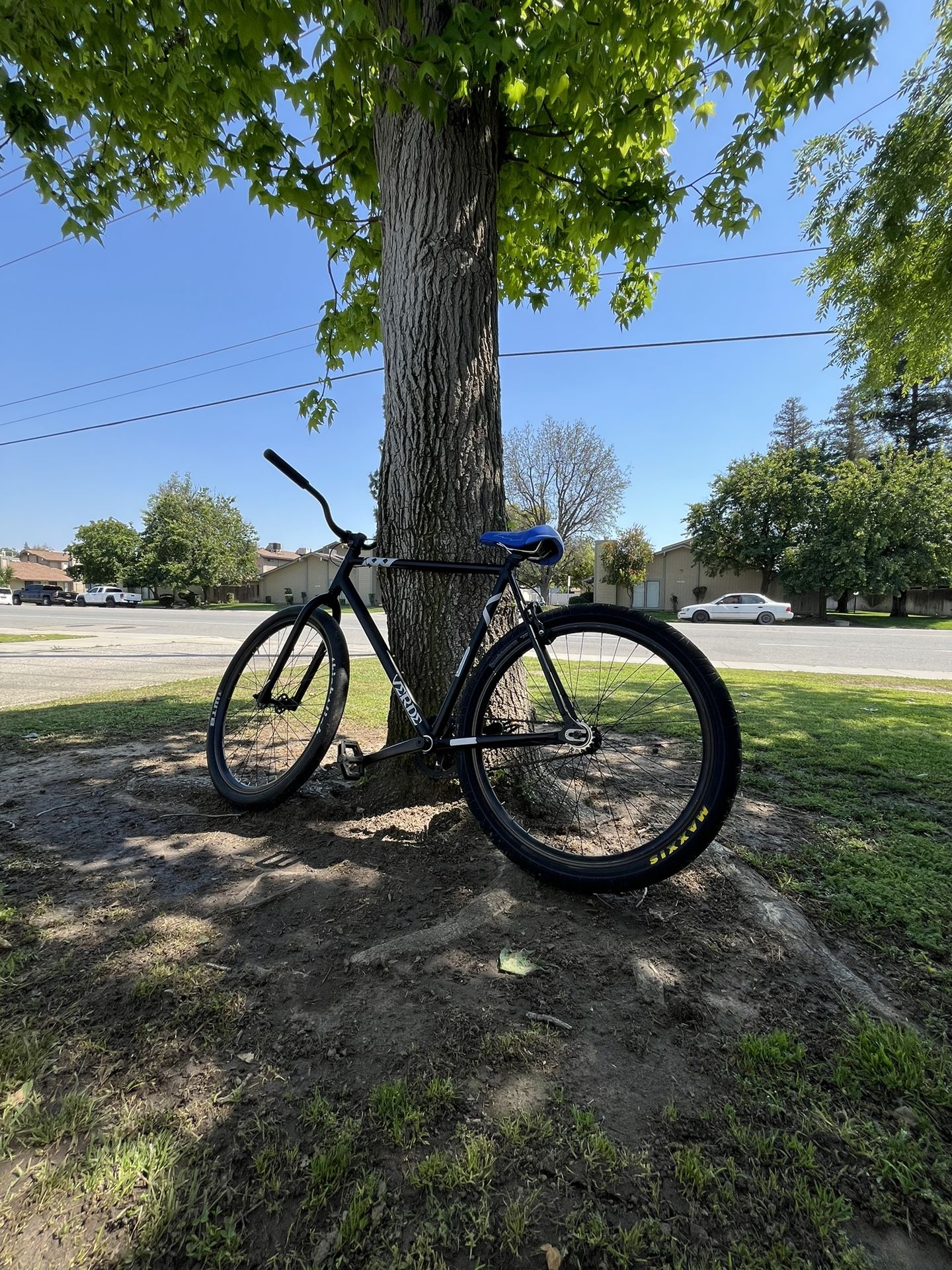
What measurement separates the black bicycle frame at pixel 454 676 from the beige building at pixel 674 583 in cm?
3160

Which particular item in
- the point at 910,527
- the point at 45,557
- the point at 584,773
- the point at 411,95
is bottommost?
the point at 584,773

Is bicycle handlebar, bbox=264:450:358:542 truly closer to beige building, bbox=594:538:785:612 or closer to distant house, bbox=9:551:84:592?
beige building, bbox=594:538:785:612

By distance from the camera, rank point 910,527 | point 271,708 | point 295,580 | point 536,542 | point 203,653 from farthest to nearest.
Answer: point 295,580, point 910,527, point 203,653, point 271,708, point 536,542

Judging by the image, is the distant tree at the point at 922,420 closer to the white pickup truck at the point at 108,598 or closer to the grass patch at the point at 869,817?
the grass patch at the point at 869,817

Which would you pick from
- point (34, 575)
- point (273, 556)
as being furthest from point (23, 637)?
point (34, 575)

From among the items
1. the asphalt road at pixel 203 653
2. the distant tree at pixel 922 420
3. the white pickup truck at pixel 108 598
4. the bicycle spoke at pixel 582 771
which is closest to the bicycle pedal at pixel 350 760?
the bicycle spoke at pixel 582 771

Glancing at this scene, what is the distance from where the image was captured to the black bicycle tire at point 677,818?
1.61m

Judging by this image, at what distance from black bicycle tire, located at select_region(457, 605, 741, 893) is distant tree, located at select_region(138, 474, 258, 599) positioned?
4757 centimetres

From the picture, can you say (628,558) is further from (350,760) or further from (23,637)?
(350,760)

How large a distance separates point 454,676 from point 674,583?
3561 centimetres

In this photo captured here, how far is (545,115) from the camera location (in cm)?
312

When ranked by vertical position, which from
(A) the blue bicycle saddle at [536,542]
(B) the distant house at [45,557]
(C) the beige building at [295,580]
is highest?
(B) the distant house at [45,557]

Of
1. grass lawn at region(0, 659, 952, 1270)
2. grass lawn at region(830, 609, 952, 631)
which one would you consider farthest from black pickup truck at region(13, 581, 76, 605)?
grass lawn at region(830, 609, 952, 631)

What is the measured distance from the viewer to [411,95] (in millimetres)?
2105
